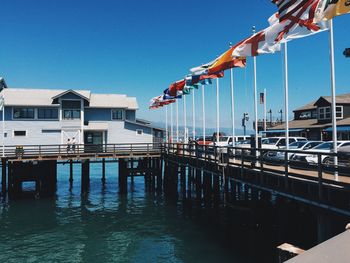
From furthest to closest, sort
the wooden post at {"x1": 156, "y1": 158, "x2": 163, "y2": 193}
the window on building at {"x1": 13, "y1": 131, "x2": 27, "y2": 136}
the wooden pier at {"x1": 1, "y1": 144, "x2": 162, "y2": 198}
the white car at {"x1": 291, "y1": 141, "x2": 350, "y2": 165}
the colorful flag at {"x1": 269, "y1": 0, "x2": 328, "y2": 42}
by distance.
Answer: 1. the window on building at {"x1": 13, "y1": 131, "x2": 27, "y2": 136}
2. the wooden post at {"x1": 156, "y1": 158, "x2": 163, "y2": 193}
3. the wooden pier at {"x1": 1, "y1": 144, "x2": 162, "y2": 198}
4. the white car at {"x1": 291, "y1": 141, "x2": 350, "y2": 165}
5. the colorful flag at {"x1": 269, "y1": 0, "x2": 328, "y2": 42}

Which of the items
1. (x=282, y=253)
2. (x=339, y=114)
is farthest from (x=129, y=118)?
(x=282, y=253)

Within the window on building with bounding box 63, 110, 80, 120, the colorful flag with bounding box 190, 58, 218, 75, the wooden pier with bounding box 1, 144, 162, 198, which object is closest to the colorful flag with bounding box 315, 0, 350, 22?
the colorful flag with bounding box 190, 58, 218, 75

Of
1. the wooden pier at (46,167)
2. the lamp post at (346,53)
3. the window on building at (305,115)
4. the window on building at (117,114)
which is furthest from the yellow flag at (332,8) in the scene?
the window on building at (305,115)

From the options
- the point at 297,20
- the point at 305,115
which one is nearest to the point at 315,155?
the point at 297,20

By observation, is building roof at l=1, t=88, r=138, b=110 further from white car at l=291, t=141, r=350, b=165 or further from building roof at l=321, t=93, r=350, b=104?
building roof at l=321, t=93, r=350, b=104

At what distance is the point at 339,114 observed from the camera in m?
45.2

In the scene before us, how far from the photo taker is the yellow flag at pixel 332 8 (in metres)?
9.85

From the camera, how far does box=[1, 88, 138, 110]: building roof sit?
36938 millimetres

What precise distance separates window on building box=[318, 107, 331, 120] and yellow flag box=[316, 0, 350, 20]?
125 feet

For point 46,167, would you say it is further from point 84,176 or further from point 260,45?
point 260,45

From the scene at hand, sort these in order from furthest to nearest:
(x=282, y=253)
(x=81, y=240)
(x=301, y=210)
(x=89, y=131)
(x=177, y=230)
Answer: (x=89, y=131) < (x=177, y=230) < (x=81, y=240) < (x=301, y=210) < (x=282, y=253)

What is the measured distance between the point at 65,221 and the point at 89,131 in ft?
62.5

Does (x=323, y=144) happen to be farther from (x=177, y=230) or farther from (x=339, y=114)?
(x=339, y=114)

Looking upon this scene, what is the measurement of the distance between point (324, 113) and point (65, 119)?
3369 cm
